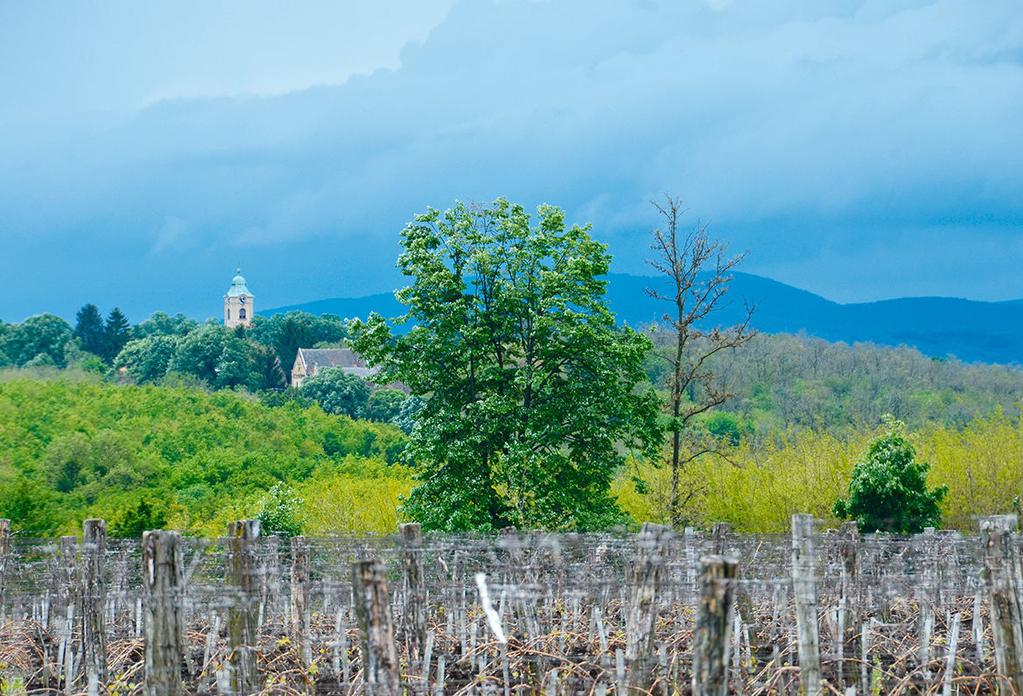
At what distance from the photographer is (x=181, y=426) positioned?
199 feet

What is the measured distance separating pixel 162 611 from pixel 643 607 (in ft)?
11.1

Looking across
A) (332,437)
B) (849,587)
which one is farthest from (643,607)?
(332,437)

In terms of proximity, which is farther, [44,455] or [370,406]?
[370,406]

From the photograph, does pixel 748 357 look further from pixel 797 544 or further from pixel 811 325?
pixel 811 325

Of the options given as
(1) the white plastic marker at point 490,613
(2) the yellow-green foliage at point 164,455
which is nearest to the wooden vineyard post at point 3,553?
(1) the white plastic marker at point 490,613

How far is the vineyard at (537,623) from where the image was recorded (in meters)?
9.27

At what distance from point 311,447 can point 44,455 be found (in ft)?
39.2

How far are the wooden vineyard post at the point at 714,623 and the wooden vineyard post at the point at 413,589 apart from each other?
5.15 meters

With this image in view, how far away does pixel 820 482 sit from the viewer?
34.9m

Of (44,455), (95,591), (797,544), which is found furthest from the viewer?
(44,455)

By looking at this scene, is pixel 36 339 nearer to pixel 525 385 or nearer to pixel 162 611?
pixel 525 385

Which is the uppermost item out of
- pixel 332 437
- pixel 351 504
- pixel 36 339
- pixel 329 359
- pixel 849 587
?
pixel 36 339

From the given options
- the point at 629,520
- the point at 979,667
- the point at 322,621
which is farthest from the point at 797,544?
the point at 629,520

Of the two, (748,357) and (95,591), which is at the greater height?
(748,357)
